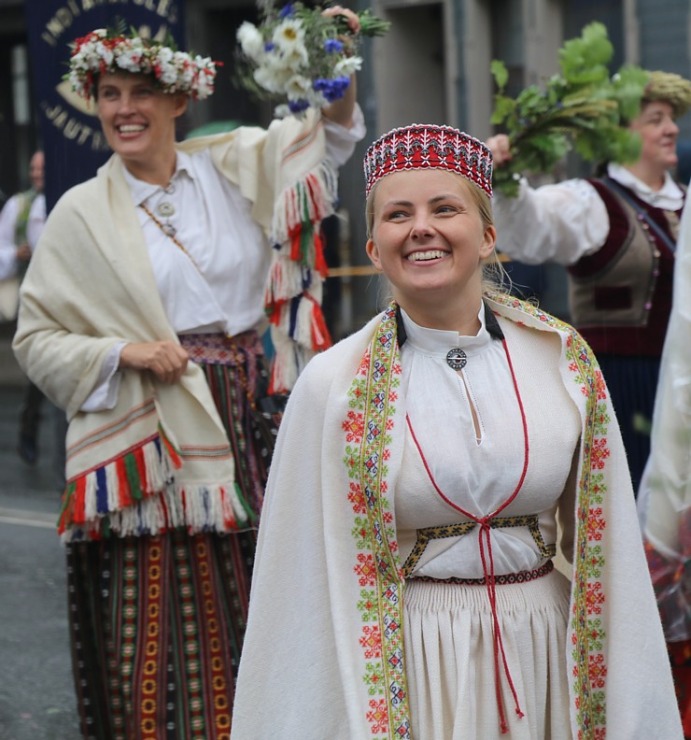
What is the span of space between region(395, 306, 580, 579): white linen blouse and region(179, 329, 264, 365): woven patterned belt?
5.85 feet

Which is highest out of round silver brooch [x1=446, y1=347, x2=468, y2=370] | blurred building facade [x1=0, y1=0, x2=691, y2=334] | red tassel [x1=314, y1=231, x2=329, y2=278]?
blurred building facade [x1=0, y1=0, x2=691, y2=334]

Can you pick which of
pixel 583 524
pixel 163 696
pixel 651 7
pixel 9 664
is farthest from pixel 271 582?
pixel 651 7

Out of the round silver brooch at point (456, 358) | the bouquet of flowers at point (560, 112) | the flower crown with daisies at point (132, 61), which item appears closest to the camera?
the round silver brooch at point (456, 358)

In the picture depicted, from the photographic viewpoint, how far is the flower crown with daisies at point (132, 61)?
4.69 meters

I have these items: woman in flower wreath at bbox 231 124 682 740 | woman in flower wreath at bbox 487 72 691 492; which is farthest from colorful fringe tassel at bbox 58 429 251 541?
woman in flower wreath at bbox 487 72 691 492

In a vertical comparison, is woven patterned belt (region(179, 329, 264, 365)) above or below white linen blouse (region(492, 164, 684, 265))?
below

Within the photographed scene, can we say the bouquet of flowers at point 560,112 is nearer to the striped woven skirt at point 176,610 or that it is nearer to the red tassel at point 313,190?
the red tassel at point 313,190

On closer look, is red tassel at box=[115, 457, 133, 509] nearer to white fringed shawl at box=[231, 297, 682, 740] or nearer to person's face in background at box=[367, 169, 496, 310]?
white fringed shawl at box=[231, 297, 682, 740]

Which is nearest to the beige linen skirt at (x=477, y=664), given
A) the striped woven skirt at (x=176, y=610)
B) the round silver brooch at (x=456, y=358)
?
the round silver brooch at (x=456, y=358)

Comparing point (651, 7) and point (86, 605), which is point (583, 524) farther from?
point (651, 7)

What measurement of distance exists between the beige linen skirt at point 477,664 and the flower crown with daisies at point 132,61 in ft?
7.33

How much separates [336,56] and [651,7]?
8.12 m

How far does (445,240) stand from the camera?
2.96 metres

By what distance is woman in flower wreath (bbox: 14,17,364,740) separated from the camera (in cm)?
464
